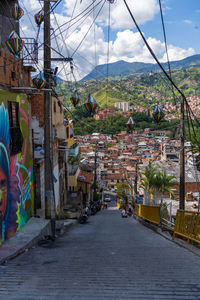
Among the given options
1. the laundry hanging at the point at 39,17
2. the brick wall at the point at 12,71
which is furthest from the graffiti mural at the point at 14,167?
the laundry hanging at the point at 39,17

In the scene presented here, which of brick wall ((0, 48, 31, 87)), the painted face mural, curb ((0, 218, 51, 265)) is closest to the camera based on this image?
curb ((0, 218, 51, 265))

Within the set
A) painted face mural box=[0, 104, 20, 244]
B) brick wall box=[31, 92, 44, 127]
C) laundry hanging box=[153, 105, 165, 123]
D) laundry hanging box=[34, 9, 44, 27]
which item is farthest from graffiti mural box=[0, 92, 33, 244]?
laundry hanging box=[153, 105, 165, 123]

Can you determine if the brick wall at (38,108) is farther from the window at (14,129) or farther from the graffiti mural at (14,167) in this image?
the window at (14,129)

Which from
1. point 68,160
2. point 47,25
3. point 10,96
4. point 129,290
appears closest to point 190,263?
point 129,290

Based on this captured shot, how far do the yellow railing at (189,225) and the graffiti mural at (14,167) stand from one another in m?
5.75

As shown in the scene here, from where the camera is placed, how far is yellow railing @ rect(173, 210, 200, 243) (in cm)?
859

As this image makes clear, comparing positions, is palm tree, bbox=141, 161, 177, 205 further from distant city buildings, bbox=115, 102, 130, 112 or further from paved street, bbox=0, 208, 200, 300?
distant city buildings, bbox=115, 102, 130, 112

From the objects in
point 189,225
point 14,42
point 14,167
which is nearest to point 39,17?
point 14,42

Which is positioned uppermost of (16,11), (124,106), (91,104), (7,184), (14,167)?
(124,106)

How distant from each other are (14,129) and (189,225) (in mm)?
6817

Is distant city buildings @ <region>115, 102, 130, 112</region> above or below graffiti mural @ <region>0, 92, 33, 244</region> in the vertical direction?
above

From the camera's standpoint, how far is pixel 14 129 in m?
10.8

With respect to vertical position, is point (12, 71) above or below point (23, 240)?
above

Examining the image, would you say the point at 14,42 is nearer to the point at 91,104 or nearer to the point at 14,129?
the point at 14,129
